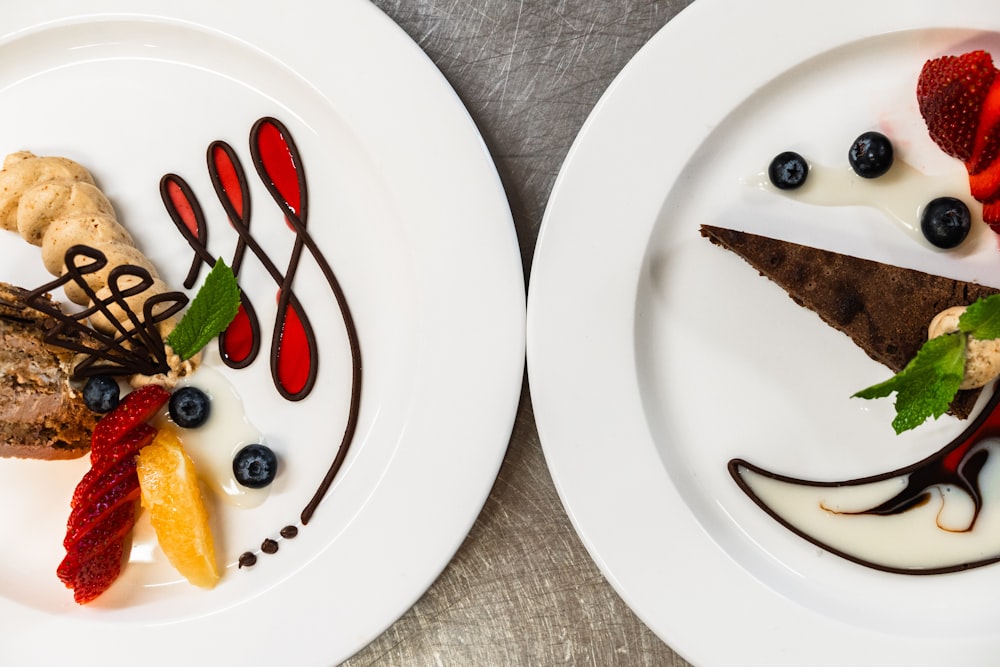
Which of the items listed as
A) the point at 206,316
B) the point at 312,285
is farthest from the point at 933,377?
the point at 206,316

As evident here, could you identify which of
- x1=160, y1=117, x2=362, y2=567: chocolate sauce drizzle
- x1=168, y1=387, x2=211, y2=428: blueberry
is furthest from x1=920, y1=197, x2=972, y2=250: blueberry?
x1=168, y1=387, x2=211, y2=428: blueberry

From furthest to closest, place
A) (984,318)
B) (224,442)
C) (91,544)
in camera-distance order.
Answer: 1. (224,442)
2. (91,544)
3. (984,318)

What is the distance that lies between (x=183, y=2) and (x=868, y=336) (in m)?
2.10

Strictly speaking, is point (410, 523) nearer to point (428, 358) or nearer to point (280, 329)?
point (428, 358)

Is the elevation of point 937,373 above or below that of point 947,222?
below

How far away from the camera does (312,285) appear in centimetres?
202

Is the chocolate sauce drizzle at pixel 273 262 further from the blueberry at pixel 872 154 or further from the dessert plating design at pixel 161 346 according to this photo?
the blueberry at pixel 872 154

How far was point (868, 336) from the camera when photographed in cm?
187

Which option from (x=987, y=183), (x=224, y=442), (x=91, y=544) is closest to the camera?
(x=987, y=183)

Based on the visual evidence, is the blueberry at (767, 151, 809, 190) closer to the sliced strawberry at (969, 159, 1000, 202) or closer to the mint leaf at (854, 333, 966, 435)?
the sliced strawberry at (969, 159, 1000, 202)

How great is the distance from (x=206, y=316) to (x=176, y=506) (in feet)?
1.75

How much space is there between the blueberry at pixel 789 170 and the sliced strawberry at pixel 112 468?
6.24 ft

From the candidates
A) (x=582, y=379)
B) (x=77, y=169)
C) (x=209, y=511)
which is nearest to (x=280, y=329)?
(x=209, y=511)

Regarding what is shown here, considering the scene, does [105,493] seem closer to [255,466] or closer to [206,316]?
[255,466]
